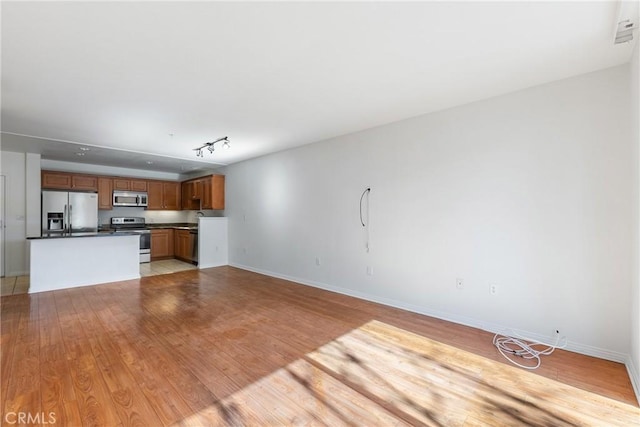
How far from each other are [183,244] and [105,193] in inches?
88.7

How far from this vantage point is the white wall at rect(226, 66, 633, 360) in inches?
96.9

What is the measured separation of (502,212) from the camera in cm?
299

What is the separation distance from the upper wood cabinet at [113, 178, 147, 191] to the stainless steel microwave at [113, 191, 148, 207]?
11 cm

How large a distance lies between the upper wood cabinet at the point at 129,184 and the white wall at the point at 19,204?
1531 millimetres

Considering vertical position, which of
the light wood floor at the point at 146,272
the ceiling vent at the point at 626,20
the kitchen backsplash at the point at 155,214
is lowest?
the light wood floor at the point at 146,272

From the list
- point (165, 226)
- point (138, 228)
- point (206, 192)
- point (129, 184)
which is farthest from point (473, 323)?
point (129, 184)

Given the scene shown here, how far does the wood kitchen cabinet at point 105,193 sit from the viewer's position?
6879 mm

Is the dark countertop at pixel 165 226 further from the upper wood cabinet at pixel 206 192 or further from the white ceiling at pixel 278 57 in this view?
the white ceiling at pixel 278 57

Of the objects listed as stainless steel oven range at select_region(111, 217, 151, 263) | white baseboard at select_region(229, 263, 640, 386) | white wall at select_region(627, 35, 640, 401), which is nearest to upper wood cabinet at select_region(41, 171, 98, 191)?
stainless steel oven range at select_region(111, 217, 151, 263)

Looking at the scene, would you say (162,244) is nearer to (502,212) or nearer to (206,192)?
(206,192)

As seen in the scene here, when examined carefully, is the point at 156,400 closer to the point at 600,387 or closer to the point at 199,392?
the point at 199,392

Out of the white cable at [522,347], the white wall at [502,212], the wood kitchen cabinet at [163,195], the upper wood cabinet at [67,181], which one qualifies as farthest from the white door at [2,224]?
the white cable at [522,347]

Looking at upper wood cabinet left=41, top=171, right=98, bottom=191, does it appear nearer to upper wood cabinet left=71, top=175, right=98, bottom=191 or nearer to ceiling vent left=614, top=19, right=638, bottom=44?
upper wood cabinet left=71, top=175, right=98, bottom=191

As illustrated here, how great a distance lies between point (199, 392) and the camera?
1997mm
